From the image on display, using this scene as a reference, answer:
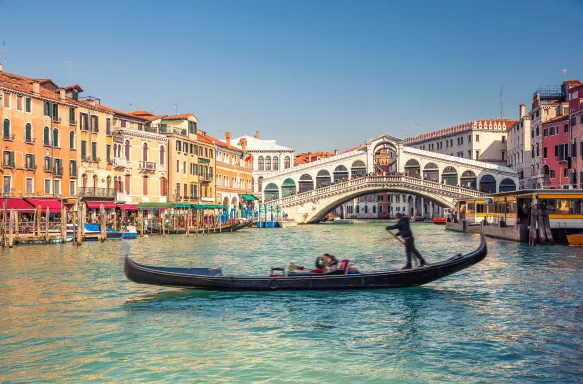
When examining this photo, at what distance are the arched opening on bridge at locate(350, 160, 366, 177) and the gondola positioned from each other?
38.6 meters

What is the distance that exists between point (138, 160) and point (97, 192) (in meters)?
3.89

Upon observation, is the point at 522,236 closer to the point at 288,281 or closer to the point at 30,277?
the point at 288,281

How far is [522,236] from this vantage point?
80.8 ft

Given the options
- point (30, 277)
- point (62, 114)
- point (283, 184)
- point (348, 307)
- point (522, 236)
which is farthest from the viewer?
point (283, 184)

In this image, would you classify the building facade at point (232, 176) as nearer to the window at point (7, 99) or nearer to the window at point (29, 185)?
the window at point (29, 185)

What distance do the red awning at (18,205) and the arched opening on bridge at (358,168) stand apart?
29.7 meters

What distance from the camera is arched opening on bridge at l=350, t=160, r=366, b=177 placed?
4988 centimetres

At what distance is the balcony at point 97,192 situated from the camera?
2816 centimetres

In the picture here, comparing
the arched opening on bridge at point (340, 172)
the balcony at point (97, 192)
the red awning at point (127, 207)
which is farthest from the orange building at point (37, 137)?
the arched opening on bridge at point (340, 172)

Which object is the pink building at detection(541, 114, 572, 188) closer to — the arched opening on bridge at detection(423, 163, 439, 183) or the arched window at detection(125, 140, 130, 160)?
the arched opening on bridge at detection(423, 163, 439, 183)

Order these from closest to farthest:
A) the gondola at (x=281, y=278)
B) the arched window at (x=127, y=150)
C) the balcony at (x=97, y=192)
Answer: the gondola at (x=281, y=278), the balcony at (x=97, y=192), the arched window at (x=127, y=150)

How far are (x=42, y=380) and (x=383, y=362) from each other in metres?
3.64

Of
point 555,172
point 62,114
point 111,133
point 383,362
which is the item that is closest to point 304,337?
point 383,362

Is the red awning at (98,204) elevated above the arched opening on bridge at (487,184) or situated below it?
below
